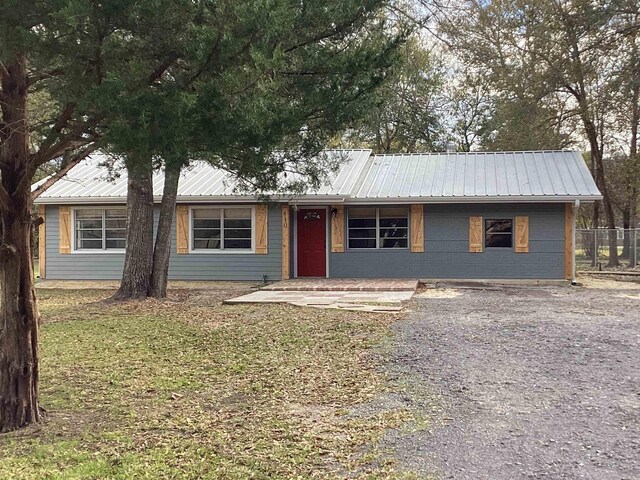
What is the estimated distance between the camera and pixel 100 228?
16234 millimetres

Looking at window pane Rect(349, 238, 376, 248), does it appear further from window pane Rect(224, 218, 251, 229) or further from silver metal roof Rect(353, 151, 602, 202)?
window pane Rect(224, 218, 251, 229)

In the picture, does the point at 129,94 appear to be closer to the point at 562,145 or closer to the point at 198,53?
the point at 198,53

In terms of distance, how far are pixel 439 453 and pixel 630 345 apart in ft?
14.3

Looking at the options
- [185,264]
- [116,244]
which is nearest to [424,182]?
[185,264]

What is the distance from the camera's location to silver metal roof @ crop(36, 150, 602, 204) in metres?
14.4

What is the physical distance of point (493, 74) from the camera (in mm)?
20281

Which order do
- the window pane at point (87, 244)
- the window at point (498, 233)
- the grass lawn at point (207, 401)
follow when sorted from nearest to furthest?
the grass lawn at point (207, 401), the window at point (498, 233), the window pane at point (87, 244)

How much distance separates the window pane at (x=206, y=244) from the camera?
15742mm

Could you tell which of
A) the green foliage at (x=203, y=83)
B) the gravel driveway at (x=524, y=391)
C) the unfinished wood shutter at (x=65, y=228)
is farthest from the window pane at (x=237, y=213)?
the green foliage at (x=203, y=83)

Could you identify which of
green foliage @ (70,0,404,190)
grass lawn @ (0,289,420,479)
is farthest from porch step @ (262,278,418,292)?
green foliage @ (70,0,404,190)

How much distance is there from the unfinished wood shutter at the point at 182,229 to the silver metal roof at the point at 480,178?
15.7 feet

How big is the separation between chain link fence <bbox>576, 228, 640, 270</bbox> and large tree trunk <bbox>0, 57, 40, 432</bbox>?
60.6 ft

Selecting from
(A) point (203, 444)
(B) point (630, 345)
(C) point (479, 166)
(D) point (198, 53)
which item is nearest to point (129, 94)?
(D) point (198, 53)

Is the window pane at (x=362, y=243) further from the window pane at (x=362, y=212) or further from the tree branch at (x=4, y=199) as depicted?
the tree branch at (x=4, y=199)
